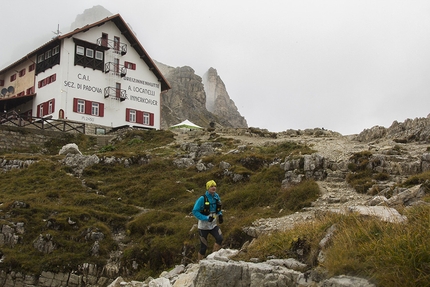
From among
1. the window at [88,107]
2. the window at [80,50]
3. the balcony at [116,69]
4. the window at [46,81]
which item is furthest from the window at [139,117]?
the window at [46,81]

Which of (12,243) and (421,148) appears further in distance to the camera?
(421,148)

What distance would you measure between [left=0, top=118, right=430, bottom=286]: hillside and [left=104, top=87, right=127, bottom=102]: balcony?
780 inches

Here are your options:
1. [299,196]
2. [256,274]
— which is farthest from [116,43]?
[256,274]

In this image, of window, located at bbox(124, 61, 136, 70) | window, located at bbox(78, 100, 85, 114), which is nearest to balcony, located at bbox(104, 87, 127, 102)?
window, located at bbox(78, 100, 85, 114)

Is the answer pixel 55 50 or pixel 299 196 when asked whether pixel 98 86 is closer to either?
pixel 55 50

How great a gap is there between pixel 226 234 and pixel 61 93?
37.5 meters

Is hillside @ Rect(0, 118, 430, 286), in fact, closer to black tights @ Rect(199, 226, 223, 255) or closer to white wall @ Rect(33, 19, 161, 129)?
black tights @ Rect(199, 226, 223, 255)

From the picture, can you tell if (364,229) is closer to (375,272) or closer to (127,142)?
(375,272)

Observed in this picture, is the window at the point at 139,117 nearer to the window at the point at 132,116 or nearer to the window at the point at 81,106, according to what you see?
the window at the point at 132,116

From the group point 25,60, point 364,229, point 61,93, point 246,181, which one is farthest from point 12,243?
point 25,60

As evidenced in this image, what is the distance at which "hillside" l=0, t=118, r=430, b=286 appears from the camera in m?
10.7

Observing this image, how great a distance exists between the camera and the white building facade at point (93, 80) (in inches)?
2064

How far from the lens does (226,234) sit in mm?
19281

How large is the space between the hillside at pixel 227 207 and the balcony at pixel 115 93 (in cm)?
1982
